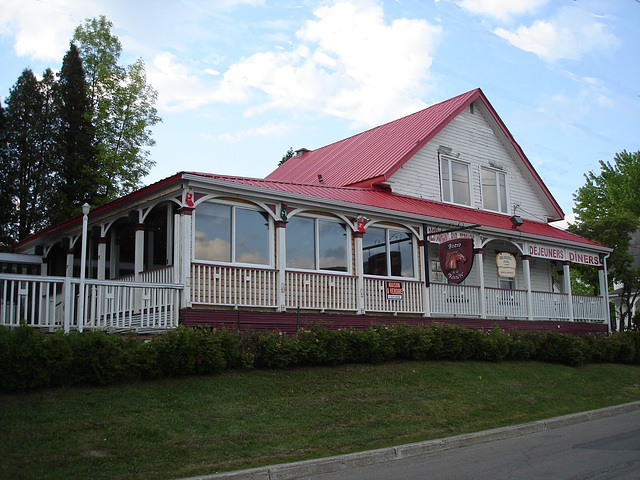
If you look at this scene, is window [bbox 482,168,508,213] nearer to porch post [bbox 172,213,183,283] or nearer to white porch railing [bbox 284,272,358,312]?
white porch railing [bbox 284,272,358,312]

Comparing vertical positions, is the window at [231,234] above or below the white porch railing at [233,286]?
above

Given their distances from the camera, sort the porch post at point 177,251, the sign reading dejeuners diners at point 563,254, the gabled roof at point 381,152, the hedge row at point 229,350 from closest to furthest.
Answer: the hedge row at point 229,350
the porch post at point 177,251
the gabled roof at point 381,152
the sign reading dejeuners diners at point 563,254

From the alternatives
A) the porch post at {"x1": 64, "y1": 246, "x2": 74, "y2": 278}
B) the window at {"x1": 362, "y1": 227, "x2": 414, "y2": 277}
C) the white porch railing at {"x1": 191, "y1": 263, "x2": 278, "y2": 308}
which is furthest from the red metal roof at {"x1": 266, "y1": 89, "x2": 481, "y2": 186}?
the porch post at {"x1": 64, "y1": 246, "x2": 74, "y2": 278}

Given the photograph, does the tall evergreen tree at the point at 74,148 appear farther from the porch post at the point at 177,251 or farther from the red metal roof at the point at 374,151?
the porch post at the point at 177,251

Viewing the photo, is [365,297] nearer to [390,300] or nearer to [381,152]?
[390,300]

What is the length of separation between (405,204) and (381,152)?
3908mm

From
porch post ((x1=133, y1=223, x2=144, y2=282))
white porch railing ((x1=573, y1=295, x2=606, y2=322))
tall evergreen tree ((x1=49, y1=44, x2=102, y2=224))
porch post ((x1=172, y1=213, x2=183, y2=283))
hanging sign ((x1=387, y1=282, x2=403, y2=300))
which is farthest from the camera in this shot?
tall evergreen tree ((x1=49, y1=44, x2=102, y2=224))

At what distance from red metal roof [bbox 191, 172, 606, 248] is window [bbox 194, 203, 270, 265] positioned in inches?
28.4

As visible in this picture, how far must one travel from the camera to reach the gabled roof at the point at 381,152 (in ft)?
72.2

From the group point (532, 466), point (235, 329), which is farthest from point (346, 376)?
point (532, 466)

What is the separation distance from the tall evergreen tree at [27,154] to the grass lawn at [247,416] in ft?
68.7

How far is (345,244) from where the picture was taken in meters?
17.4

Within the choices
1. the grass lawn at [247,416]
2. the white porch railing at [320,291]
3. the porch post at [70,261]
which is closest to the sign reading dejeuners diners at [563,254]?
the grass lawn at [247,416]

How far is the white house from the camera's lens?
46.3 feet
